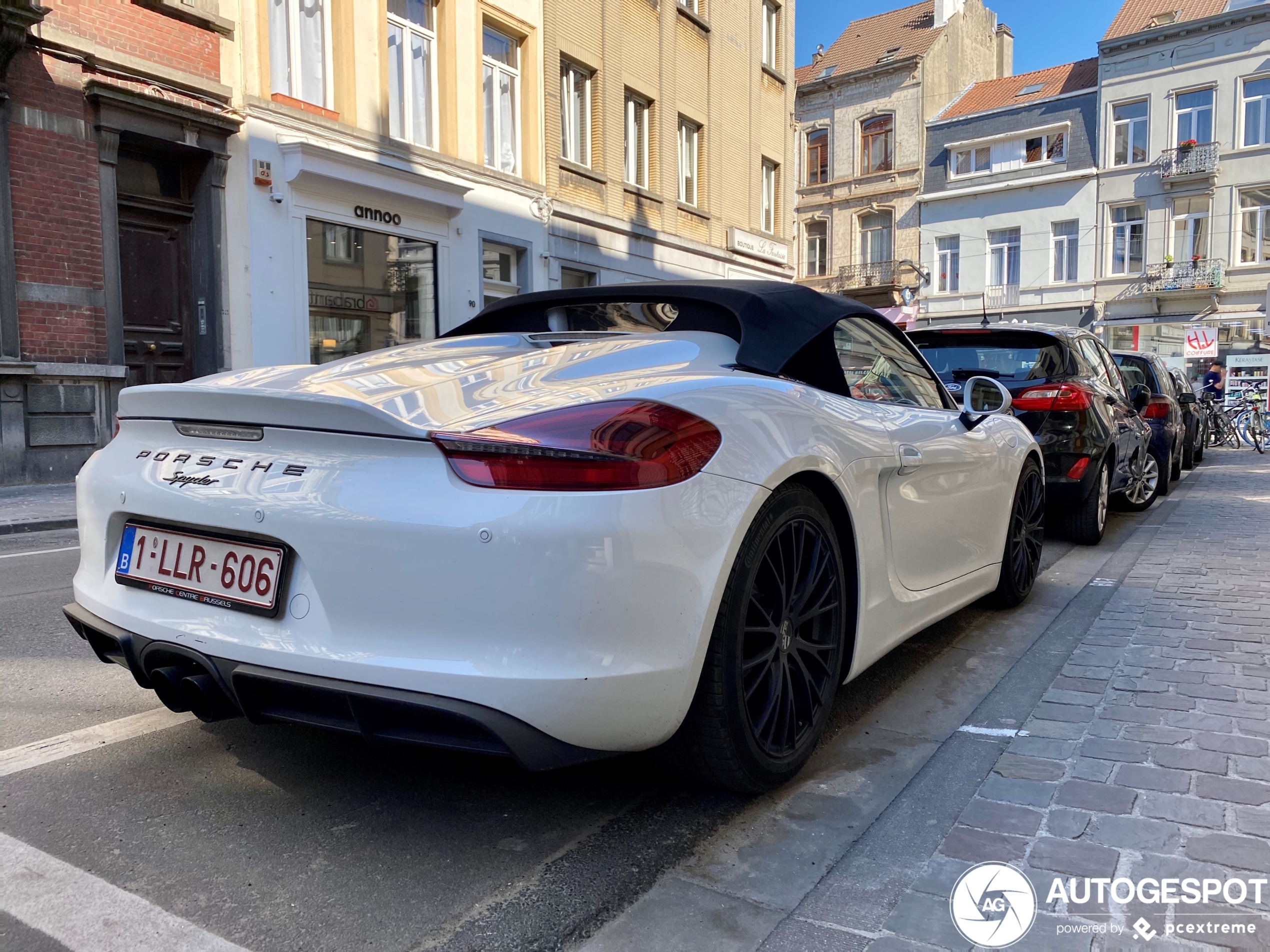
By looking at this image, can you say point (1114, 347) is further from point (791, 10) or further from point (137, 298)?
point (137, 298)

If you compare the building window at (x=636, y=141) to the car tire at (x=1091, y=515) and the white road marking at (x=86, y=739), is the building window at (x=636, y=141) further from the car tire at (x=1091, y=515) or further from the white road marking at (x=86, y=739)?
the white road marking at (x=86, y=739)

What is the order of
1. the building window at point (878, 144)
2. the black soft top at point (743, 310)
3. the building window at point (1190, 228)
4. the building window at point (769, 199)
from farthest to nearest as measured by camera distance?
the building window at point (878, 144), the building window at point (1190, 228), the building window at point (769, 199), the black soft top at point (743, 310)

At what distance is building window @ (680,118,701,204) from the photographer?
2061 centimetres

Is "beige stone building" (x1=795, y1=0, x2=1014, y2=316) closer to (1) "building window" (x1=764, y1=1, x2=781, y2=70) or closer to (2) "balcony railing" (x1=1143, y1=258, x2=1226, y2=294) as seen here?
(2) "balcony railing" (x1=1143, y1=258, x2=1226, y2=294)

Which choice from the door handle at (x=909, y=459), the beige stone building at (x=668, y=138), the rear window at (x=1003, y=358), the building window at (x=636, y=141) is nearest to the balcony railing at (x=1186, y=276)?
the beige stone building at (x=668, y=138)

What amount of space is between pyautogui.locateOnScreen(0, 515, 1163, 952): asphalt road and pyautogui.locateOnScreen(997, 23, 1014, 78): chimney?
159 ft

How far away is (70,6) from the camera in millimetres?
10305

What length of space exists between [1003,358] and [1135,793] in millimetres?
4553

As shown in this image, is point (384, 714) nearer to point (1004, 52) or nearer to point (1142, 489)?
point (1142, 489)

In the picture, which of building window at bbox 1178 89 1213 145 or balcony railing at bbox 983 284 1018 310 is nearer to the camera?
building window at bbox 1178 89 1213 145

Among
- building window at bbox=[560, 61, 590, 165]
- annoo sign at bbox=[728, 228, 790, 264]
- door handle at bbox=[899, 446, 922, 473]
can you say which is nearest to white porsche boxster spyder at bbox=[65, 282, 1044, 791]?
door handle at bbox=[899, 446, 922, 473]

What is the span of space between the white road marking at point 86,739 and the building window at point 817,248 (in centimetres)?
3999

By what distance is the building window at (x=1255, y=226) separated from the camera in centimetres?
3344

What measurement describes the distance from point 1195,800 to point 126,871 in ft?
8.51
